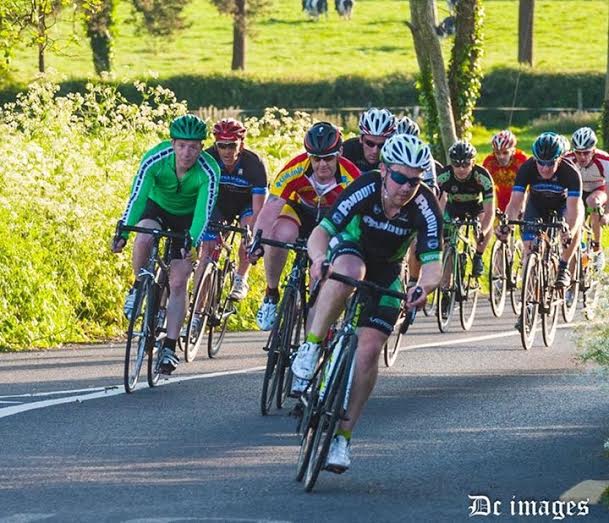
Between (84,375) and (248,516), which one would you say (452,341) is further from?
(248,516)

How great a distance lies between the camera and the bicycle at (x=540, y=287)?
55.6 feet

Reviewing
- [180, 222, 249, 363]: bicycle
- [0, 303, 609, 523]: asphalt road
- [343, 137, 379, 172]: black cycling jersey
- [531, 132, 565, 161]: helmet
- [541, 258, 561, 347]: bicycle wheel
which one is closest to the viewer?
[0, 303, 609, 523]: asphalt road

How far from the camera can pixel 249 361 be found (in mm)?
15203

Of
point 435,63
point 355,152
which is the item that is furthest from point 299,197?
point 435,63

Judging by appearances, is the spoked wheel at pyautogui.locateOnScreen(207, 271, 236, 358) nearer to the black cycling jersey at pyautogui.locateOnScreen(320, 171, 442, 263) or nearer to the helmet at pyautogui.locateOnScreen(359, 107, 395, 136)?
the helmet at pyautogui.locateOnScreen(359, 107, 395, 136)

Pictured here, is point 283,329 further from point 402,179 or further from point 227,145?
point 227,145

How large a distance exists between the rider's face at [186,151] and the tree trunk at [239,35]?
66.2m

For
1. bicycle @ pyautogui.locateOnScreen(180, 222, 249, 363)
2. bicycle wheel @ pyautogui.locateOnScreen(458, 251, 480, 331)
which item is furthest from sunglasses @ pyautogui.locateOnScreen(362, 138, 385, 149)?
bicycle wheel @ pyautogui.locateOnScreen(458, 251, 480, 331)

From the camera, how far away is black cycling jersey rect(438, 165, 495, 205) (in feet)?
61.6

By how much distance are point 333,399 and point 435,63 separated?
20.5 m

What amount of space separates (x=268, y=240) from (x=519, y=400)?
2393 mm

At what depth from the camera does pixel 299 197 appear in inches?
512

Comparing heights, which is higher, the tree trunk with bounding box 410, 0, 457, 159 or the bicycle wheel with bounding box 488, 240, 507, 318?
the tree trunk with bounding box 410, 0, 457, 159

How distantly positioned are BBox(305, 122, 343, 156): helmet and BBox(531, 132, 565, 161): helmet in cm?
583
